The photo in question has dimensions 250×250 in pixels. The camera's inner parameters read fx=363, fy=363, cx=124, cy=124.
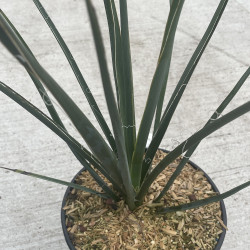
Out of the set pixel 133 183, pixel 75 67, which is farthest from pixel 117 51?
pixel 133 183

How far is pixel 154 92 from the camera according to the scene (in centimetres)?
49

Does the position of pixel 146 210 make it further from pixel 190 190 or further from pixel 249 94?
pixel 249 94

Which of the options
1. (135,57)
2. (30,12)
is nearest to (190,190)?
(135,57)

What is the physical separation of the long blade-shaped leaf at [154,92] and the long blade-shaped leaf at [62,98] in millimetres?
74

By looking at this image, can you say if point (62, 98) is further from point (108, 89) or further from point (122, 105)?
point (122, 105)

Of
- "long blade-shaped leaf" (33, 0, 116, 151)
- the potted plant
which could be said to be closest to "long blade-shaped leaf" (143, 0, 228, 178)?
the potted plant

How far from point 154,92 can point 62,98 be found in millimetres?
182

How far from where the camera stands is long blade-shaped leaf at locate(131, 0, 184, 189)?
467mm

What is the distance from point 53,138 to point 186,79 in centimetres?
73

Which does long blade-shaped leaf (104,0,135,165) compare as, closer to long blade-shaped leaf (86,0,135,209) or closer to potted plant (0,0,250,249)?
potted plant (0,0,250,249)

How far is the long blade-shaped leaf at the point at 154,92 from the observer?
0.47 meters

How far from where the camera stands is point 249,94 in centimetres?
135

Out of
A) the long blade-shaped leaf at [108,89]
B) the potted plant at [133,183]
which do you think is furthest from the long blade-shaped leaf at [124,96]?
the long blade-shaped leaf at [108,89]

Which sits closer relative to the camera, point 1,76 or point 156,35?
point 1,76
